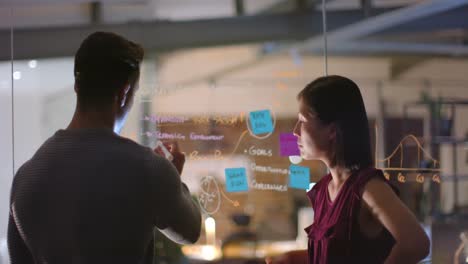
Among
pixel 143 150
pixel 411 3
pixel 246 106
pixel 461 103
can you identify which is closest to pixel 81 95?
pixel 143 150

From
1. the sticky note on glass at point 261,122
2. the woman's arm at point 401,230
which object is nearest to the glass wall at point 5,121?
the sticky note on glass at point 261,122

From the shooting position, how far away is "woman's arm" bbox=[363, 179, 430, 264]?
1466mm

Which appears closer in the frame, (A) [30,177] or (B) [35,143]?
(A) [30,177]

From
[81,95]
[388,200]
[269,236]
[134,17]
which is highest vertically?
[134,17]

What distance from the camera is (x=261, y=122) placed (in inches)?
123

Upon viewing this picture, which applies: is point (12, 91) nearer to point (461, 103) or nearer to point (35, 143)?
point (35, 143)

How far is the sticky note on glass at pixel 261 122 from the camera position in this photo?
3.11 m

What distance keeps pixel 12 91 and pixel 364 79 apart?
2012 mm

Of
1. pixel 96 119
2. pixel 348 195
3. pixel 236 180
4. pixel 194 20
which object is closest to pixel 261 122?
pixel 236 180

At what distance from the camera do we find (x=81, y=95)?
4.57ft

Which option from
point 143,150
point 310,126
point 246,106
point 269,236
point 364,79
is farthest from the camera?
point 364,79

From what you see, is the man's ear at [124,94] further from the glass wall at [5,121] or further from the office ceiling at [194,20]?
the glass wall at [5,121]

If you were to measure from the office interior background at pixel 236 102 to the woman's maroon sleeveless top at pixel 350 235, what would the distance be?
4.50 ft

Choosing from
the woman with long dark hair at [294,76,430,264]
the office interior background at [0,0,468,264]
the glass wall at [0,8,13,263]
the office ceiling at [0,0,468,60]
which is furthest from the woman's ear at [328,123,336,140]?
the glass wall at [0,8,13,263]
